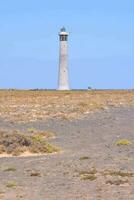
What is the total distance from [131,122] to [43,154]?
19.6m

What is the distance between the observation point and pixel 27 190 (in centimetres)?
1831

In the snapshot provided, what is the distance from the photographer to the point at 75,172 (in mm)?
21500

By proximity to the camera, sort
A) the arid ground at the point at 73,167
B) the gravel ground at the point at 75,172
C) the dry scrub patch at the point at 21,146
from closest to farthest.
Result: the gravel ground at the point at 75,172, the arid ground at the point at 73,167, the dry scrub patch at the point at 21,146

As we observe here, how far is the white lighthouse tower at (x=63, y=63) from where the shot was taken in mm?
111250

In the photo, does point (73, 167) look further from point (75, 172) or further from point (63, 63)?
point (63, 63)

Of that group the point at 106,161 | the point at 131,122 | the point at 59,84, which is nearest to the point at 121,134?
the point at 131,122

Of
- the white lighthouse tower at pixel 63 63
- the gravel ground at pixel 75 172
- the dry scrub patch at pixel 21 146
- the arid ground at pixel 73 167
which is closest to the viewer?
the gravel ground at pixel 75 172

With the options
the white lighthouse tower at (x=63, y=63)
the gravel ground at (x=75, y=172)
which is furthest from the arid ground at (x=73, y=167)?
the white lighthouse tower at (x=63, y=63)

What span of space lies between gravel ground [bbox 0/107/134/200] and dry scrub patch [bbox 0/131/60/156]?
949 millimetres

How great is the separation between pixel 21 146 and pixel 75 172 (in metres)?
7.55

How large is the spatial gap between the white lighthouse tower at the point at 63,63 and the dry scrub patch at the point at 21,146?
81.6 m

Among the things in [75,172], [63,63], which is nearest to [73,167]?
[75,172]

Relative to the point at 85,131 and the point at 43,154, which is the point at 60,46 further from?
the point at 43,154

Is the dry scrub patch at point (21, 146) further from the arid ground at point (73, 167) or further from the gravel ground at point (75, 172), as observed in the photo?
the gravel ground at point (75, 172)
